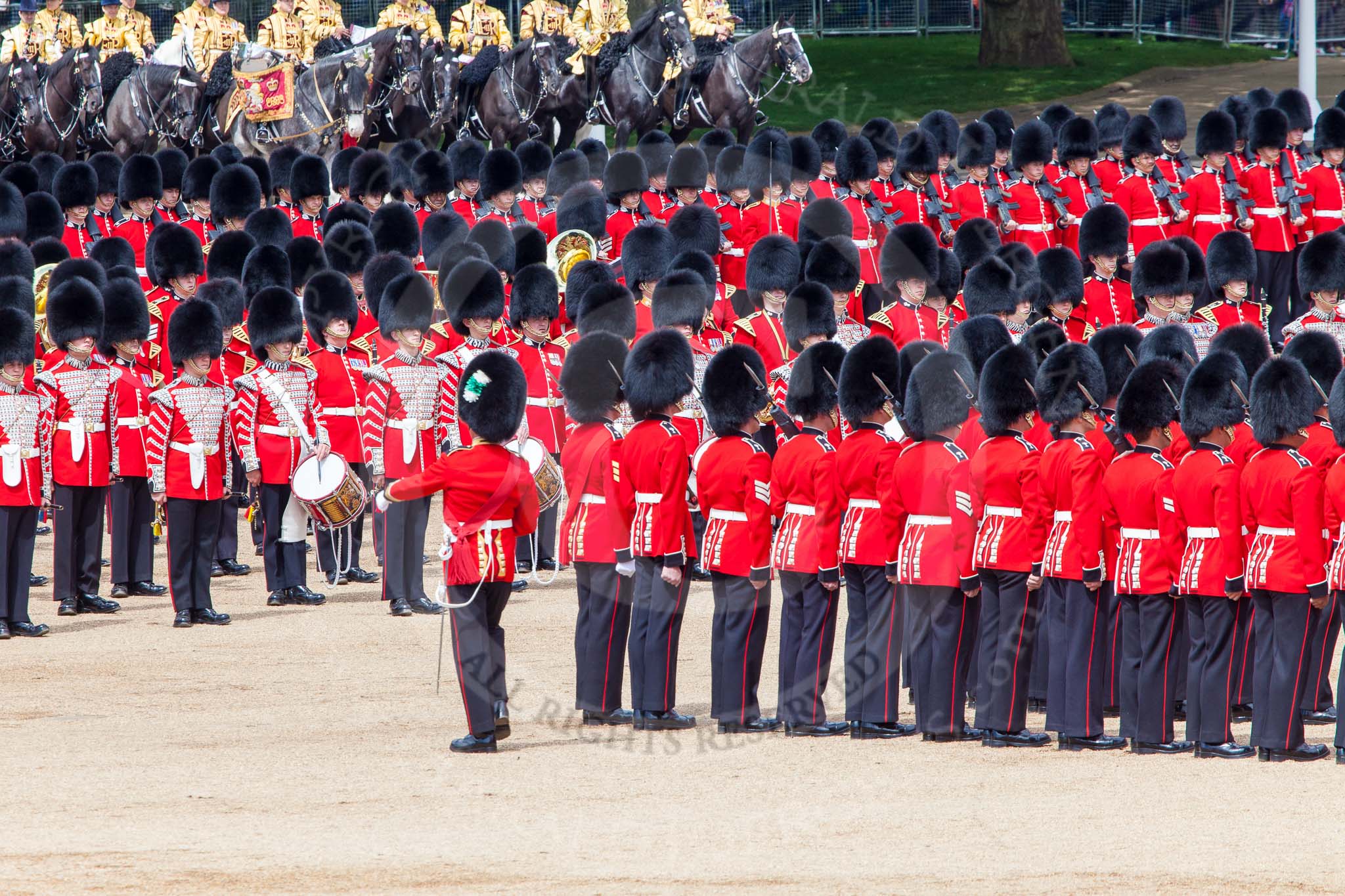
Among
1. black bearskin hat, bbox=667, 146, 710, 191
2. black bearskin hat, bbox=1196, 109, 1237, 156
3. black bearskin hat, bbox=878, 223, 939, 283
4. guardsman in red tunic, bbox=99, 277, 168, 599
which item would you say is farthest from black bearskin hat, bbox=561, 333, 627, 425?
black bearskin hat, bbox=1196, 109, 1237, 156

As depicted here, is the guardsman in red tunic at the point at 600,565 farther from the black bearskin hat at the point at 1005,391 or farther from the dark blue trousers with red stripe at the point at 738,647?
the black bearskin hat at the point at 1005,391

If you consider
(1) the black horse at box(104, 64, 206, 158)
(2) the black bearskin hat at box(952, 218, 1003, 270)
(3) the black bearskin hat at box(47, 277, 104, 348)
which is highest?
(1) the black horse at box(104, 64, 206, 158)

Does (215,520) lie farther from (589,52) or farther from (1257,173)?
(589,52)

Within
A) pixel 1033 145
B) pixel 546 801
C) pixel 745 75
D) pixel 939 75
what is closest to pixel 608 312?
pixel 546 801

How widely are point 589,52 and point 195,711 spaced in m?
9.78

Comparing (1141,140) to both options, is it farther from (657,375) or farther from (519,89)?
(657,375)

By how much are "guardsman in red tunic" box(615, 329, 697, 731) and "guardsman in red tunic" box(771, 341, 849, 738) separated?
0.29m

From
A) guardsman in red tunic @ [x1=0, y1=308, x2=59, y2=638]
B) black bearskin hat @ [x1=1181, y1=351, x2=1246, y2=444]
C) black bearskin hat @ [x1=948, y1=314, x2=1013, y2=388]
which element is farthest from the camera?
guardsman in red tunic @ [x1=0, y1=308, x2=59, y2=638]

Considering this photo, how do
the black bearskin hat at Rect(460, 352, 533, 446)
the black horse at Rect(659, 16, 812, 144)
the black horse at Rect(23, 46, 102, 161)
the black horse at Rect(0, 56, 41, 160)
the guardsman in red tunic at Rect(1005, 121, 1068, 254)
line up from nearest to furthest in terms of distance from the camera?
the black bearskin hat at Rect(460, 352, 533, 446), the guardsman in red tunic at Rect(1005, 121, 1068, 254), the black horse at Rect(659, 16, 812, 144), the black horse at Rect(23, 46, 102, 161), the black horse at Rect(0, 56, 41, 160)

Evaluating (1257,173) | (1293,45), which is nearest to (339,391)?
(1257,173)

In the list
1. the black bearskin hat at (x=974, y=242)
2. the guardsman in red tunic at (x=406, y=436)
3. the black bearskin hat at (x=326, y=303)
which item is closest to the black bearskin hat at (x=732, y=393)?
the guardsman in red tunic at (x=406, y=436)

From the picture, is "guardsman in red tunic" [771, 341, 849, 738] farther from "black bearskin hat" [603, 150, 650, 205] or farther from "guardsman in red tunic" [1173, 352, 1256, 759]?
"black bearskin hat" [603, 150, 650, 205]

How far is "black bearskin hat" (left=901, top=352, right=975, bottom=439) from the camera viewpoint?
20.5 feet

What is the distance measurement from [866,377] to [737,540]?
616 millimetres
